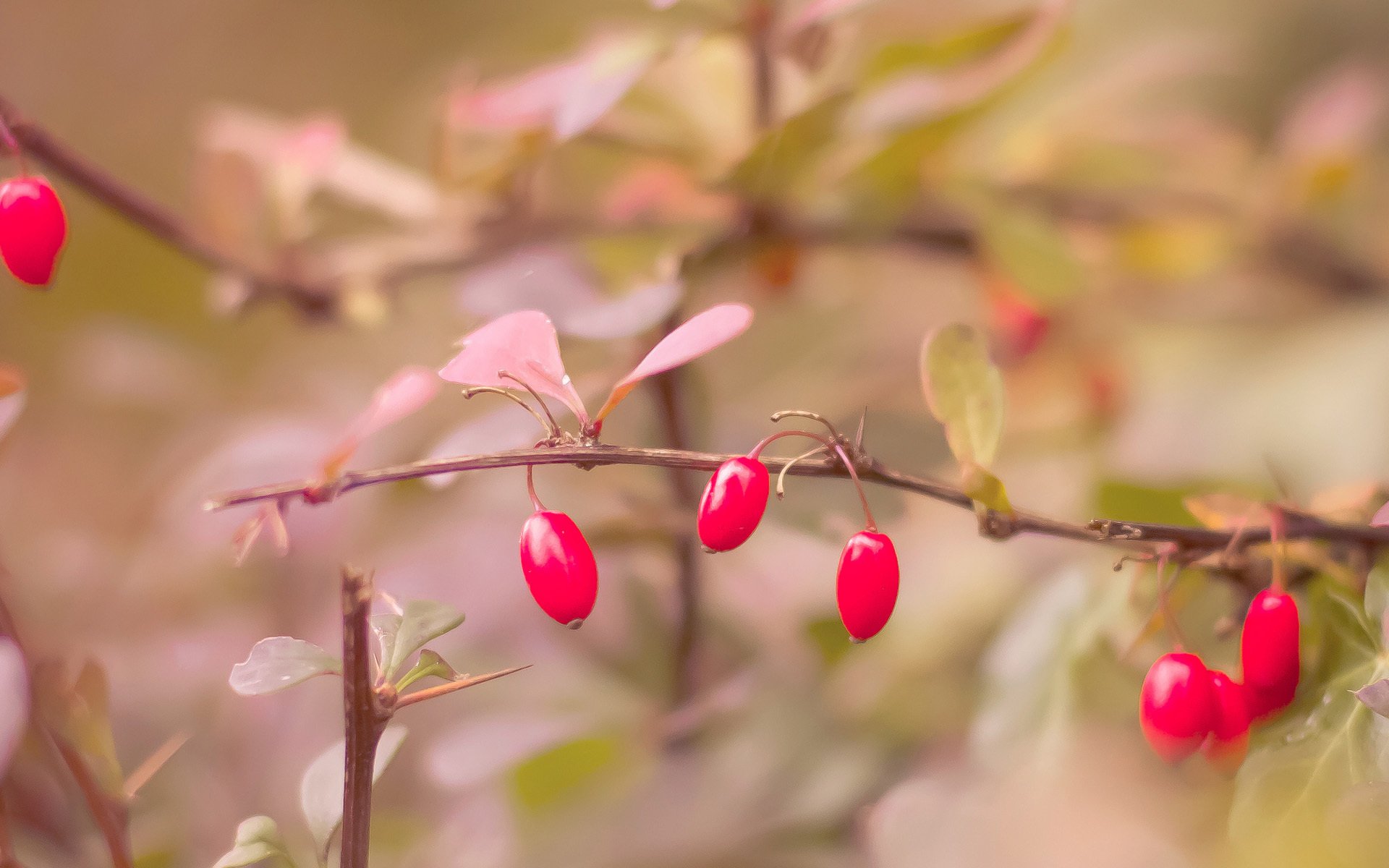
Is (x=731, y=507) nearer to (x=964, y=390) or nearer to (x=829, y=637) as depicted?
(x=964, y=390)

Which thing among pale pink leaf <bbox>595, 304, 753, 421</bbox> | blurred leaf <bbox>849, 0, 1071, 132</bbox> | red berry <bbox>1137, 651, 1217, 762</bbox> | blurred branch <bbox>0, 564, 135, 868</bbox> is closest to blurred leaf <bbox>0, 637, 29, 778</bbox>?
blurred branch <bbox>0, 564, 135, 868</bbox>

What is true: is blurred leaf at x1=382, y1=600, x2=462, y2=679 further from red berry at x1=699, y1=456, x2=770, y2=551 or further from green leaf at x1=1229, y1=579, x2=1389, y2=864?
green leaf at x1=1229, y1=579, x2=1389, y2=864

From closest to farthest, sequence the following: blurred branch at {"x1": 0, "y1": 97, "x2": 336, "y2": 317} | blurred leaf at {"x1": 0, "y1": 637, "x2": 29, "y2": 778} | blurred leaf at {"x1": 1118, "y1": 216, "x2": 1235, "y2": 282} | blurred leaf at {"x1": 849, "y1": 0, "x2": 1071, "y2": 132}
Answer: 1. blurred leaf at {"x1": 0, "y1": 637, "x2": 29, "y2": 778}
2. blurred branch at {"x1": 0, "y1": 97, "x2": 336, "y2": 317}
3. blurred leaf at {"x1": 849, "y1": 0, "x2": 1071, "y2": 132}
4. blurred leaf at {"x1": 1118, "y1": 216, "x2": 1235, "y2": 282}

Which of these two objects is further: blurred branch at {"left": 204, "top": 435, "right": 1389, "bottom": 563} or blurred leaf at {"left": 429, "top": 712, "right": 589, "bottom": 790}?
blurred leaf at {"left": 429, "top": 712, "right": 589, "bottom": 790}

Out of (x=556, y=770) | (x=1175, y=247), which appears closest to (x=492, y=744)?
(x=556, y=770)

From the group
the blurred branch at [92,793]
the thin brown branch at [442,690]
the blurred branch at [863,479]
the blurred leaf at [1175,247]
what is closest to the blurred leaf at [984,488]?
the blurred branch at [863,479]

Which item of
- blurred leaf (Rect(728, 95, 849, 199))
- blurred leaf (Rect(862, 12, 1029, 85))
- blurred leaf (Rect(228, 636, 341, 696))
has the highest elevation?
blurred leaf (Rect(862, 12, 1029, 85))

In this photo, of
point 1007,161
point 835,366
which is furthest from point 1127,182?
point 835,366
